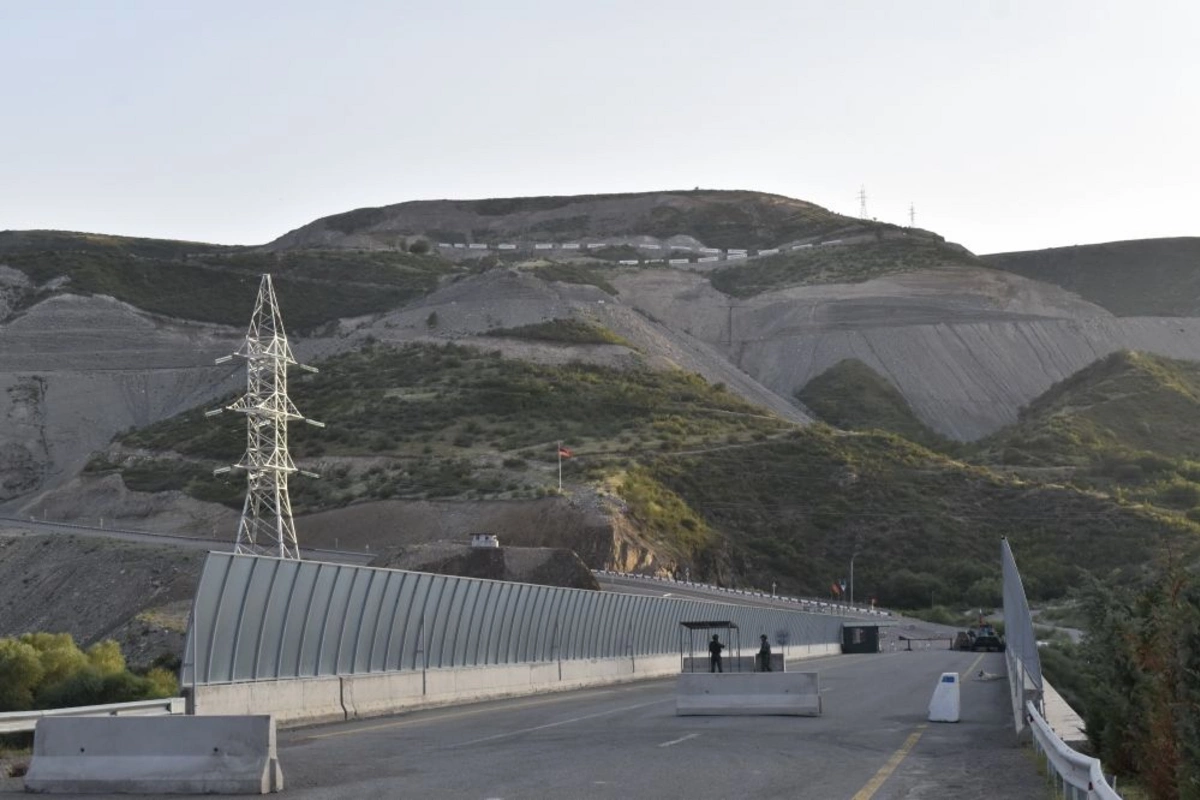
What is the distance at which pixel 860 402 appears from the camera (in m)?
150

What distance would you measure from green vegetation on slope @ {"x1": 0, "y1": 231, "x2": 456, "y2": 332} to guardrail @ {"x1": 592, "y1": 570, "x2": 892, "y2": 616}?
77.4m

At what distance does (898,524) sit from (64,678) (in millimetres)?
77263

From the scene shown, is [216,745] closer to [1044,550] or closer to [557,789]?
[557,789]

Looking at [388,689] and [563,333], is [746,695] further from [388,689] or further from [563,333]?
[563,333]

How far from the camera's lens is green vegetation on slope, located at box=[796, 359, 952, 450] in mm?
144375

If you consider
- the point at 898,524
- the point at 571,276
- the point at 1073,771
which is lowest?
the point at 1073,771

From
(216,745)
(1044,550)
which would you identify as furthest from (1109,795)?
(1044,550)

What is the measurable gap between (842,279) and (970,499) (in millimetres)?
85110

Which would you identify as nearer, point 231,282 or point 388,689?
point 388,689

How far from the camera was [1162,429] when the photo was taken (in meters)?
134

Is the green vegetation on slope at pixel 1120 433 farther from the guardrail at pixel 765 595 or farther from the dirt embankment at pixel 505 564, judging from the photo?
the dirt embankment at pixel 505 564

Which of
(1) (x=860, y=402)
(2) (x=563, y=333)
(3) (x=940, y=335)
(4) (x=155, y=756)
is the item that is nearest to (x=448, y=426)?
(2) (x=563, y=333)

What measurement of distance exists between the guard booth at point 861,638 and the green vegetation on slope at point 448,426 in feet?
72.4

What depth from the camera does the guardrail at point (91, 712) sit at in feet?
56.5
